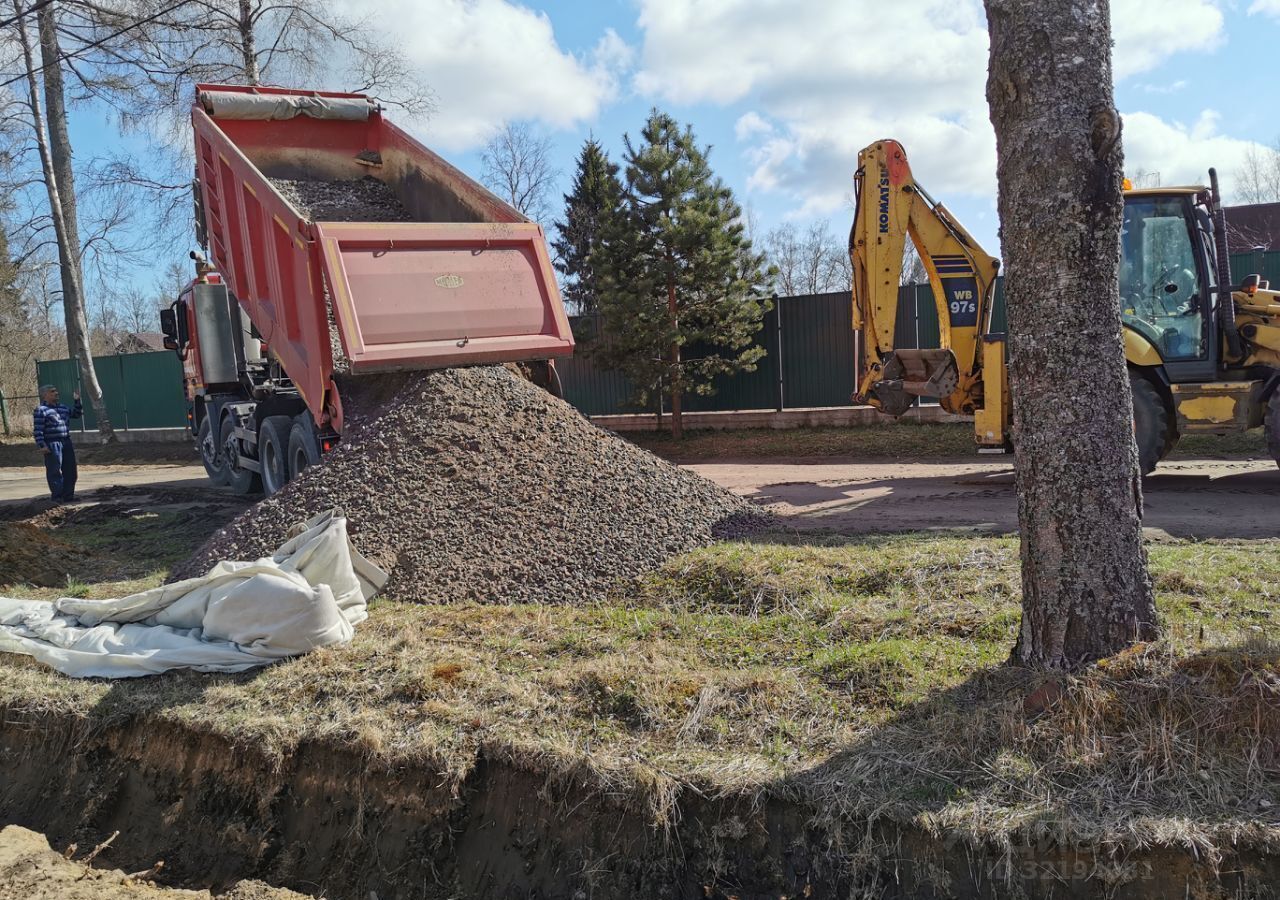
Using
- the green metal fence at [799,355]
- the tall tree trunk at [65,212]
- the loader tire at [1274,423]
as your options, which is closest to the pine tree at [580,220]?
the green metal fence at [799,355]

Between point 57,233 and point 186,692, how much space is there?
21.6 m

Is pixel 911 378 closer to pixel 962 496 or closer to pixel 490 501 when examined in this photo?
pixel 962 496

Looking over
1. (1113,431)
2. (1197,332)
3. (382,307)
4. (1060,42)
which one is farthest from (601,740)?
(1197,332)

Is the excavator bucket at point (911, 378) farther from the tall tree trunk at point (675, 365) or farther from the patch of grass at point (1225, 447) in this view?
the tall tree trunk at point (675, 365)

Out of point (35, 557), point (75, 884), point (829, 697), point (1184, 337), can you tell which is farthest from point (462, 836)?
point (1184, 337)

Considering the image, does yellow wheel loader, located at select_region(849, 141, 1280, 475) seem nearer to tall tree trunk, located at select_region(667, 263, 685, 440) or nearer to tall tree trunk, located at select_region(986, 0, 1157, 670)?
tall tree trunk, located at select_region(986, 0, 1157, 670)

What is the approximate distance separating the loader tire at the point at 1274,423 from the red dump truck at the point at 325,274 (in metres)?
6.09

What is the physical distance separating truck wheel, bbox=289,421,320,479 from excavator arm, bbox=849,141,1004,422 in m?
5.73

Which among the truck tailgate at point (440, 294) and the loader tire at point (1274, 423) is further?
the loader tire at point (1274, 423)

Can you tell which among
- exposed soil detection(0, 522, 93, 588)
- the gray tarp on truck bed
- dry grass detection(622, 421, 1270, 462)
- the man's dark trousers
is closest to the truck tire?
exposed soil detection(0, 522, 93, 588)

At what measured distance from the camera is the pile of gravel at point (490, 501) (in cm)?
577

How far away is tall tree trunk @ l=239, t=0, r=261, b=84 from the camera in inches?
714

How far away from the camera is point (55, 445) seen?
39.9 feet

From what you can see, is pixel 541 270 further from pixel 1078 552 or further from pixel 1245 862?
pixel 1245 862
